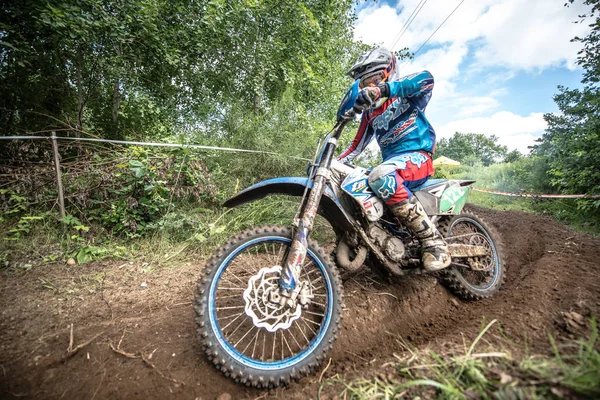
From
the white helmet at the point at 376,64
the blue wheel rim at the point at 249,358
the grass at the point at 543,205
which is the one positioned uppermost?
the white helmet at the point at 376,64

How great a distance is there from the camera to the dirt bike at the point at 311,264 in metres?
1.56

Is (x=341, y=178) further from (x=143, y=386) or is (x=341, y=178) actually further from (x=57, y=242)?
(x=57, y=242)

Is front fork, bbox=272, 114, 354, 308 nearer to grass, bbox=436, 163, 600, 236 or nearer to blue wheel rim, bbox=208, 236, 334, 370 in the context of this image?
blue wheel rim, bbox=208, 236, 334, 370

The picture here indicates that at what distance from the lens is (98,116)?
226 inches

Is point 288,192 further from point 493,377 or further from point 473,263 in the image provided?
point 473,263

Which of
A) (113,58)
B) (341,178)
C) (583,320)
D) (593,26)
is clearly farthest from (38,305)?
(593,26)

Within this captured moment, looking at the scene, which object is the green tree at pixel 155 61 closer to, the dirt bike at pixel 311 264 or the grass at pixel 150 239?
the grass at pixel 150 239

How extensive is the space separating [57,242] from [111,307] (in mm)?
1565

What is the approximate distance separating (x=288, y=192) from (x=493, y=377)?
1558mm

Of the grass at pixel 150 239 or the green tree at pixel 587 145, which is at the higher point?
the green tree at pixel 587 145

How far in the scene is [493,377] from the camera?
3.35ft

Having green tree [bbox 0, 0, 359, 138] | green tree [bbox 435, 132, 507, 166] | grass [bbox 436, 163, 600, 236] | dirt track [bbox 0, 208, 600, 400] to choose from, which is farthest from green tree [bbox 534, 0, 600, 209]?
green tree [bbox 435, 132, 507, 166]

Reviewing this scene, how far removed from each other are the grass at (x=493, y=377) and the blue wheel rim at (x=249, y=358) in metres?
0.24

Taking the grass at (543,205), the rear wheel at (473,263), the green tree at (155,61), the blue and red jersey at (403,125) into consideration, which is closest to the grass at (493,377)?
the rear wheel at (473,263)
